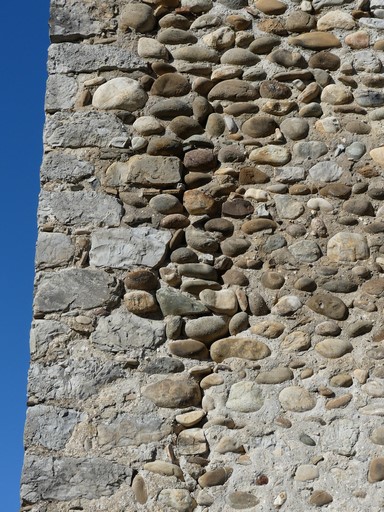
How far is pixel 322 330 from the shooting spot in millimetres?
3121

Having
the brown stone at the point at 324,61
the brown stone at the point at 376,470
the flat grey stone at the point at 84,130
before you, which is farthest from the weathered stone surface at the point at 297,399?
the brown stone at the point at 324,61

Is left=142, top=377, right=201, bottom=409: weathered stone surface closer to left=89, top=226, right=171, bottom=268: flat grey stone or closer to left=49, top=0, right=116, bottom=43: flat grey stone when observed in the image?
left=89, top=226, right=171, bottom=268: flat grey stone

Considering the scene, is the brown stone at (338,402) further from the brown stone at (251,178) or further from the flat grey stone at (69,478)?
the brown stone at (251,178)

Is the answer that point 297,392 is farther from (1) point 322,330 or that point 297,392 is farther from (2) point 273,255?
(2) point 273,255

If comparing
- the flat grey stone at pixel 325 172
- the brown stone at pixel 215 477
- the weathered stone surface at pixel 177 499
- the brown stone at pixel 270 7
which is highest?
the brown stone at pixel 270 7

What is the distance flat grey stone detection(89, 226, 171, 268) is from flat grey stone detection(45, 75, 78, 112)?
1.91ft

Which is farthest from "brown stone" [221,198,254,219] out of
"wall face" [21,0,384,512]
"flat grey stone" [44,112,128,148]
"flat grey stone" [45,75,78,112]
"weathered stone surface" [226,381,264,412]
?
"flat grey stone" [45,75,78,112]

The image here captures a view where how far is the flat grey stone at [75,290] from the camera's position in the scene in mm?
3156

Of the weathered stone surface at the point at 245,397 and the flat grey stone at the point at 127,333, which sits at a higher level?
the flat grey stone at the point at 127,333

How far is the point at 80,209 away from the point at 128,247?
0.80ft

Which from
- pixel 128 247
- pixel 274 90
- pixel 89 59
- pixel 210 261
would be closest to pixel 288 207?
pixel 210 261

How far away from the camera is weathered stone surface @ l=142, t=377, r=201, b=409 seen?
9.91 ft

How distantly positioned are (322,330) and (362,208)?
1.74 ft

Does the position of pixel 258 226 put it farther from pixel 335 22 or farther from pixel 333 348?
pixel 335 22
